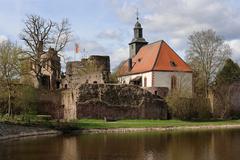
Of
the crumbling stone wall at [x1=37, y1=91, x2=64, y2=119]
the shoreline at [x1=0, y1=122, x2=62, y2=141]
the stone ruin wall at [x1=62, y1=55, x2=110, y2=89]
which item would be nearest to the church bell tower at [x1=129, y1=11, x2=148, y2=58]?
the stone ruin wall at [x1=62, y1=55, x2=110, y2=89]

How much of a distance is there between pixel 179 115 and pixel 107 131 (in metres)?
12.3

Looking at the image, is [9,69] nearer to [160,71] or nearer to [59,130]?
[59,130]

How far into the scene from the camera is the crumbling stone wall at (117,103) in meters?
48.5

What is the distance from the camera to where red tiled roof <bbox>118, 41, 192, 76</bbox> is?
56.7m

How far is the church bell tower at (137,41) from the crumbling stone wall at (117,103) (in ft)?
59.8

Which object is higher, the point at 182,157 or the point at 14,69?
the point at 14,69

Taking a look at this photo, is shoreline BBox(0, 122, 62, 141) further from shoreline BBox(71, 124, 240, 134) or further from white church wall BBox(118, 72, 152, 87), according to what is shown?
white church wall BBox(118, 72, 152, 87)

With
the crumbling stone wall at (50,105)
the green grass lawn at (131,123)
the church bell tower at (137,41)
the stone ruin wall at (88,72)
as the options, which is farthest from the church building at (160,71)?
the crumbling stone wall at (50,105)

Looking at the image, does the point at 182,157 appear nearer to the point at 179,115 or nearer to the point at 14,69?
the point at 14,69

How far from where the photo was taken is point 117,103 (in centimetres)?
4975

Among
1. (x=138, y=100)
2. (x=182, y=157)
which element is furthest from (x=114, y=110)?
(x=182, y=157)

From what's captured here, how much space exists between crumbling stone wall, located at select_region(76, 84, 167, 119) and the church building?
2599 millimetres

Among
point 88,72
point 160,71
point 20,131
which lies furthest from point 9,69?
point 160,71

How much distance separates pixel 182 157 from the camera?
24.0 metres
